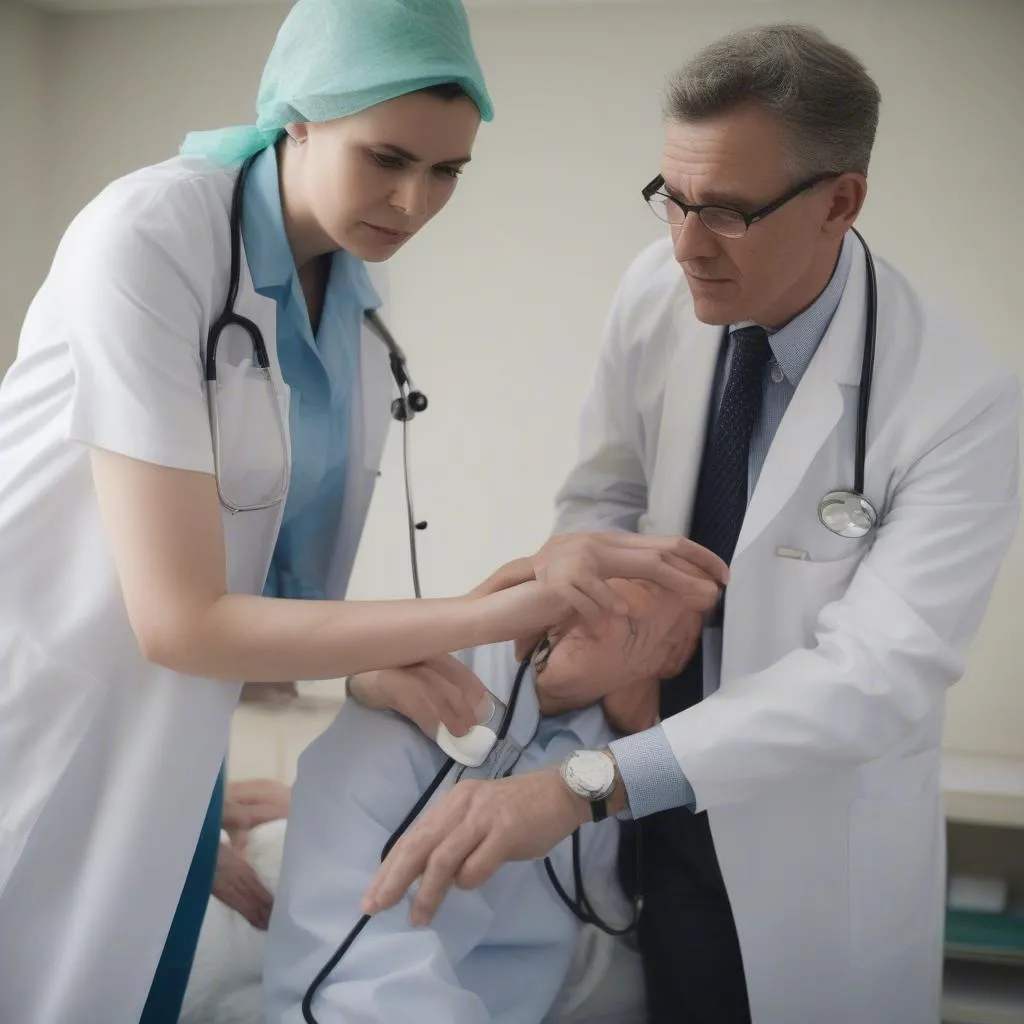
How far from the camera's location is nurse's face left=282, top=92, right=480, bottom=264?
1.30 m

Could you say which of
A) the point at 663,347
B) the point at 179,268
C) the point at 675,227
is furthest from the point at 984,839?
the point at 179,268

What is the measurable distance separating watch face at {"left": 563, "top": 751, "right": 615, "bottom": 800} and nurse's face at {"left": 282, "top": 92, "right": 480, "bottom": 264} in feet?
2.08

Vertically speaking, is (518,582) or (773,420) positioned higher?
(773,420)

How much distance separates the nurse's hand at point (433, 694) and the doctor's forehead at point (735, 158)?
64 centimetres

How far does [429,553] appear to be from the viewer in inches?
93.9

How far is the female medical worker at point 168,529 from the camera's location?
4.00ft

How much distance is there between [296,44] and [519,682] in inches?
33.3

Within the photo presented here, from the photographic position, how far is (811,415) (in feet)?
4.87

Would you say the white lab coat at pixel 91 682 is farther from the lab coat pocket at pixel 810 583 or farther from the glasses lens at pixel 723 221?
the lab coat pocket at pixel 810 583

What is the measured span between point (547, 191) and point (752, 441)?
866mm

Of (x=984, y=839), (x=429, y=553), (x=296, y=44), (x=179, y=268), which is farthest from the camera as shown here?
(x=429, y=553)

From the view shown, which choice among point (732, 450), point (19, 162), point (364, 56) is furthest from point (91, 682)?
point (19, 162)

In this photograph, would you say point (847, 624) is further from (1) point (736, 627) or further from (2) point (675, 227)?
(2) point (675, 227)

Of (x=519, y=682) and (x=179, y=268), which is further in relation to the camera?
(x=519, y=682)
